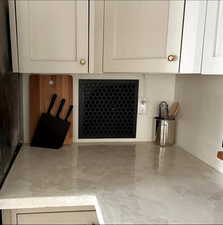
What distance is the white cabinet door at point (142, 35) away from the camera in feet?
3.74

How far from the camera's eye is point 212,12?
989mm

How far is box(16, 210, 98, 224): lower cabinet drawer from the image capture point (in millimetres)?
1152

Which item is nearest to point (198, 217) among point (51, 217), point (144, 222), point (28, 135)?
point (144, 222)

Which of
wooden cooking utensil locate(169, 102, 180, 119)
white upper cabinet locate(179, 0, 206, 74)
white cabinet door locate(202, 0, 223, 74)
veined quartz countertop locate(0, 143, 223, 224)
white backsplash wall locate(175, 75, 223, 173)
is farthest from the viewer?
wooden cooking utensil locate(169, 102, 180, 119)

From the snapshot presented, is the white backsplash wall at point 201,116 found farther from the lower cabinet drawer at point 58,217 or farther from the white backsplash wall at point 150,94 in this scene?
the lower cabinet drawer at point 58,217

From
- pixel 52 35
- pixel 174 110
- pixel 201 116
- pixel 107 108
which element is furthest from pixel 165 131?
pixel 52 35

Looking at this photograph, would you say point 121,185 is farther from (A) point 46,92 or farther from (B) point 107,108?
(A) point 46,92

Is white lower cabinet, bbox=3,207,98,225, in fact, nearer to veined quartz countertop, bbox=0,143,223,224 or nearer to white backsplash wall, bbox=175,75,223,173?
veined quartz countertop, bbox=0,143,223,224

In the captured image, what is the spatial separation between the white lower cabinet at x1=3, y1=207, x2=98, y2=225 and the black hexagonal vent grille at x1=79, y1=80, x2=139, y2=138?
0.55 m

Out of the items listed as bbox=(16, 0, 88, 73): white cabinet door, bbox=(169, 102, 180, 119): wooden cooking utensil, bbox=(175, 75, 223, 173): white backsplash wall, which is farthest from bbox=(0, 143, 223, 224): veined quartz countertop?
bbox=(16, 0, 88, 73): white cabinet door

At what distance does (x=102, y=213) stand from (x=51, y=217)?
491 mm

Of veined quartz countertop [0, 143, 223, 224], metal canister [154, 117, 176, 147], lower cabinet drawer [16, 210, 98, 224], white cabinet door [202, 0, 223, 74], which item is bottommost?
lower cabinet drawer [16, 210, 98, 224]

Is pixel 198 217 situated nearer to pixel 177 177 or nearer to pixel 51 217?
pixel 177 177

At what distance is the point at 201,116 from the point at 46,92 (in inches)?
37.6
